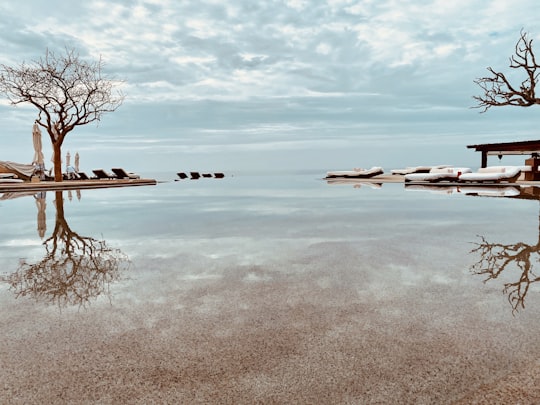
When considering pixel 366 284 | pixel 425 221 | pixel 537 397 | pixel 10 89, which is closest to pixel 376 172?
pixel 425 221

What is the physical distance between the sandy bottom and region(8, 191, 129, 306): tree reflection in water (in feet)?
0.74

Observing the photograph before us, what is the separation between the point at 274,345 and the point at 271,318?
52 centimetres

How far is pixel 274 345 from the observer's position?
287 centimetres

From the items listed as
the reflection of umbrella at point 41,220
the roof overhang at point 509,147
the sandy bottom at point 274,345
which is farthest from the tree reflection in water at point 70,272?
the roof overhang at point 509,147

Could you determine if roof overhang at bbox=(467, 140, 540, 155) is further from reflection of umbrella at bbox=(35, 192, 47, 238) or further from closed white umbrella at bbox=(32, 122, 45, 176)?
closed white umbrella at bbox=(32, 122, 45, 176)

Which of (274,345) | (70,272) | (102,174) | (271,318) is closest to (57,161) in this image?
(102,174)

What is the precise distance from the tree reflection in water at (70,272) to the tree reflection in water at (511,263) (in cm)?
414

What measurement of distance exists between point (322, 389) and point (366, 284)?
2.15m

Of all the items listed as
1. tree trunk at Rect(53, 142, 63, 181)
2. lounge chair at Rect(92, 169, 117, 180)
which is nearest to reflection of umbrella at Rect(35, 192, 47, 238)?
tree trunk at Rect(53, 142, 63, 181)

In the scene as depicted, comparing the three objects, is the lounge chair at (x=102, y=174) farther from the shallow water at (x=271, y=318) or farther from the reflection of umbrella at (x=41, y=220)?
the shallow water at (x=271, y=318)

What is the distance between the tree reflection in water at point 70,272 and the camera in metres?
4.09

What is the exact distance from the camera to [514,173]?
20.5 m

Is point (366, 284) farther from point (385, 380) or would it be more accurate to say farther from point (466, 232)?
point (466, 232)

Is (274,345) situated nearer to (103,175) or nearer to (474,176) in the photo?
(474,176)
